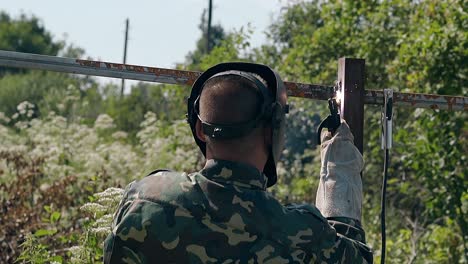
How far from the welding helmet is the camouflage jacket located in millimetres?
93

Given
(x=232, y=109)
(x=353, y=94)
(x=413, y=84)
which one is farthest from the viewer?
(x=413, y=84)

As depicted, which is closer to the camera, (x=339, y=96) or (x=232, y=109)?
(x=232, y=109)

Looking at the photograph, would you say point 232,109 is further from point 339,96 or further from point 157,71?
point 157,71

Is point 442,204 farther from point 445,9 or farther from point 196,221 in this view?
point 196,221

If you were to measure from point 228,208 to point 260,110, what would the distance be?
0.95ft

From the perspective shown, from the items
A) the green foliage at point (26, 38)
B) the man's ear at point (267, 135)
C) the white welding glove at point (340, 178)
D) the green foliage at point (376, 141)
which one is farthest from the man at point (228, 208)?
the green foliage at point (26, 38)

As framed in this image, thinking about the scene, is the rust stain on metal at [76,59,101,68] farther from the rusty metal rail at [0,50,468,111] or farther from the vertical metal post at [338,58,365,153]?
the vertical metal post at [338,58,365,153]

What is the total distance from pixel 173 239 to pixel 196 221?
0.08 metres

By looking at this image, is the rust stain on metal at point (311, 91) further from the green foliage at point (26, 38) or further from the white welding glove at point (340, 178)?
the green foliage at point (26, 38)

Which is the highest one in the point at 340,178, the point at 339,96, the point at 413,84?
the point at 413,84

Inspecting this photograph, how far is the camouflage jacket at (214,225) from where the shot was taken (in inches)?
111

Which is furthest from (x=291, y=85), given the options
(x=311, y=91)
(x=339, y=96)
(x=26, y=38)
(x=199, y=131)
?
(x=26, y=38)

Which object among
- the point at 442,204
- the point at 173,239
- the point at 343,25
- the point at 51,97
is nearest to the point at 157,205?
the point at 173,239

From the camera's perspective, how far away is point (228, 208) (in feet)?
9.32
